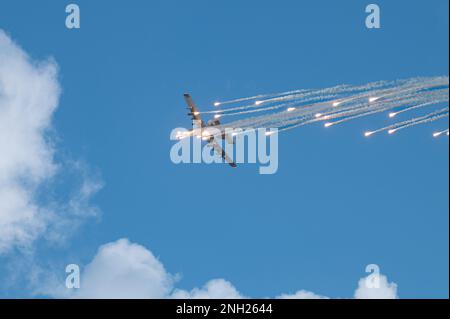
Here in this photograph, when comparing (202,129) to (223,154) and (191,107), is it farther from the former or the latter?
(223,154)

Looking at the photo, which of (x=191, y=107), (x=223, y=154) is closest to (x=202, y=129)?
(x=191, y=107)

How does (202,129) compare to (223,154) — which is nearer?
(202,129)

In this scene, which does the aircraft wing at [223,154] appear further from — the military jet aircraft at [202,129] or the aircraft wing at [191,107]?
the aircraft wing at [191,107]

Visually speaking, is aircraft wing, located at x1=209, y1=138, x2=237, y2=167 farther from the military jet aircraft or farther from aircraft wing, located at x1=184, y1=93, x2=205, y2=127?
aircraft wing, located at x1=184, y1=93, x2=205, y2=127

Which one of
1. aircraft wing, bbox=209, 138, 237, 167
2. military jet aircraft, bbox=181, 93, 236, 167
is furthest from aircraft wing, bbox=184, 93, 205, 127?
aircraft wing, bbox=209, 138, 237, 167

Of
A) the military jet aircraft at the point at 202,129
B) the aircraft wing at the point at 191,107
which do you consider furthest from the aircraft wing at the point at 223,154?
the aircraft wing at the point at 191,107

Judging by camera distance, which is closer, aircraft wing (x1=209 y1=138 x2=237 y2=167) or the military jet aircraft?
the military jet aircraft
